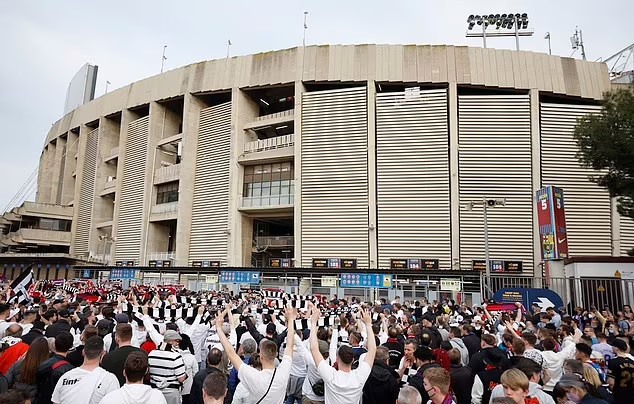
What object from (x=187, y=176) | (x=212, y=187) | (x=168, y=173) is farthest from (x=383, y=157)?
(x=168, y=173)

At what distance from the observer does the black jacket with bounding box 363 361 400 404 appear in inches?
175

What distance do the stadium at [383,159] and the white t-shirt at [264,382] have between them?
87.2ft

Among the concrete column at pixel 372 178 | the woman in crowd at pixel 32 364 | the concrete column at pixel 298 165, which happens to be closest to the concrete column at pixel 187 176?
→ the concrete column at pixel 298 165

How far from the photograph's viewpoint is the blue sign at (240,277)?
25.9 metres

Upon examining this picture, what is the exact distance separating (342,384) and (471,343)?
12.8 feet

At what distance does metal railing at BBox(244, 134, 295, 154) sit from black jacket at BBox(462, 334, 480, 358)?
28500 millimetres

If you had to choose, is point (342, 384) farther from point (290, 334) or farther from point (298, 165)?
point (298, 165)

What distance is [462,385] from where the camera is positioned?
4863 millimetres

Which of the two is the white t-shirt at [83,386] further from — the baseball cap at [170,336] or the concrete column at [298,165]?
the concrete column at [298,165]

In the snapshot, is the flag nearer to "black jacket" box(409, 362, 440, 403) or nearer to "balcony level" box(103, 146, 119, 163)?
"black jacket" box(409, 362, 440, 403)

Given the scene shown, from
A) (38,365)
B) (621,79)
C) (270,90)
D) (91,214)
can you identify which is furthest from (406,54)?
(91,214)

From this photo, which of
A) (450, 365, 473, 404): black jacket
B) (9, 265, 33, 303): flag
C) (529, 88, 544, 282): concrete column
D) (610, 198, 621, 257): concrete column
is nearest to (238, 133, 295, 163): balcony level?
(529, 88, 544, 282): concrete column

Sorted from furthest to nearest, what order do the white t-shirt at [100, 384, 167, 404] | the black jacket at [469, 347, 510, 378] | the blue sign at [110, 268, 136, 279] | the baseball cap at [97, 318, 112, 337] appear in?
the blue sign at [110, 268, 136, 279] → the baseball cap at [97, 318, 112, 337] → the black jacket at [469, 347, 510, 378] → the white t-shirt at [100, 384, 167, 404]

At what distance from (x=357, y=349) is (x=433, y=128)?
27493 millimetres
